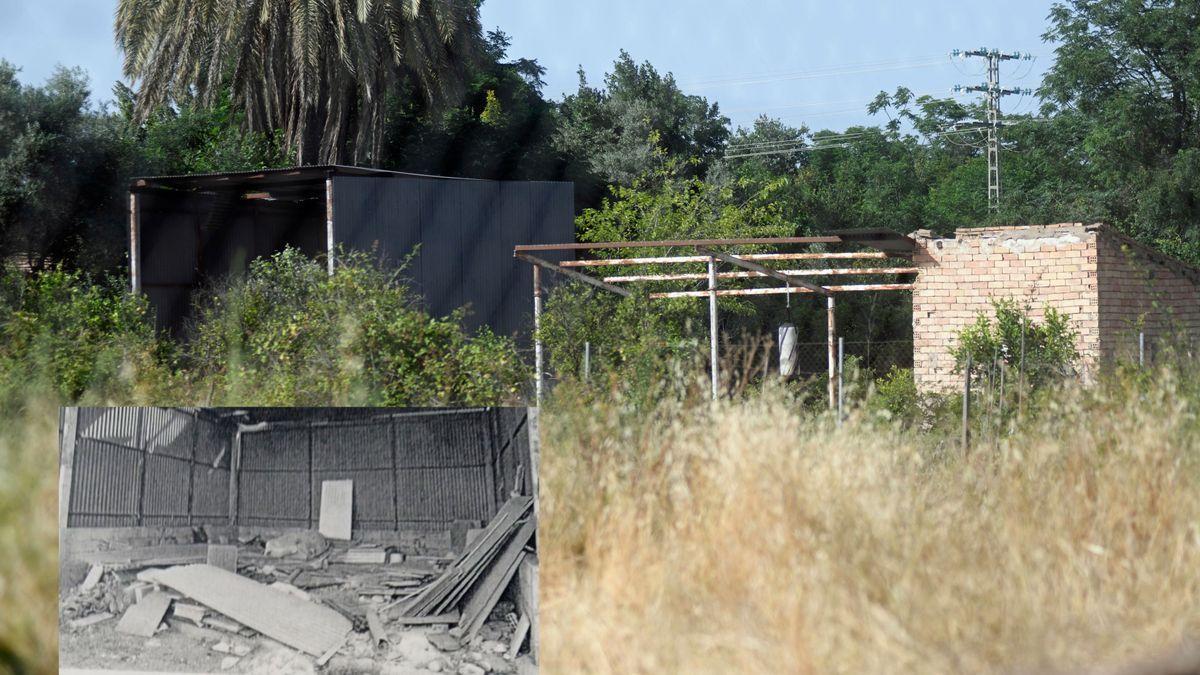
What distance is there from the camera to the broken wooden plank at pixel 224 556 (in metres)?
3.22

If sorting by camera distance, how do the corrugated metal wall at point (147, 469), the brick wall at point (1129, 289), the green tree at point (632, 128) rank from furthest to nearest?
the green tree at point (632, 128), the brick wall at point (1129, 289), the corrugated metal wall at point (147, 469)

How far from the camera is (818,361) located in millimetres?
16594

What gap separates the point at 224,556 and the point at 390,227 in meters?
9.05

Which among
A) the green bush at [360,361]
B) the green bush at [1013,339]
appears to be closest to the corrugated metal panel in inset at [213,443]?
the green bush at [360,361]

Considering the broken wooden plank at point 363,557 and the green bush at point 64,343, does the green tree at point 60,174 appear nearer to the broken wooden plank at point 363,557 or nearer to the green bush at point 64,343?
the green bush at point 64,343

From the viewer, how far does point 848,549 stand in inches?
140

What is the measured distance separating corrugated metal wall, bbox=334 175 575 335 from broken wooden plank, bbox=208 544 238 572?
8.50m

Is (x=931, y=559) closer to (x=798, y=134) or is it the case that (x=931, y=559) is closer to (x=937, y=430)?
(x=937, y=430)

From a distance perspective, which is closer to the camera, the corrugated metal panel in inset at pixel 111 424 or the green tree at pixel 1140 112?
the corrugated metal panel in inset at pixel 111 424

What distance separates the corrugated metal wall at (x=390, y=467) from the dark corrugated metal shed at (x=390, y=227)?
8349 millimetres

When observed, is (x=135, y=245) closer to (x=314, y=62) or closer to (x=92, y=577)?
(x=314, y=62)

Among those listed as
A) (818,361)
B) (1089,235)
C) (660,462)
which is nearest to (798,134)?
(818,361)

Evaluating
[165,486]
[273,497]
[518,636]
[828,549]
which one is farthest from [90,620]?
[828,549]

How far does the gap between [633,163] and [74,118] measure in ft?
24.6
